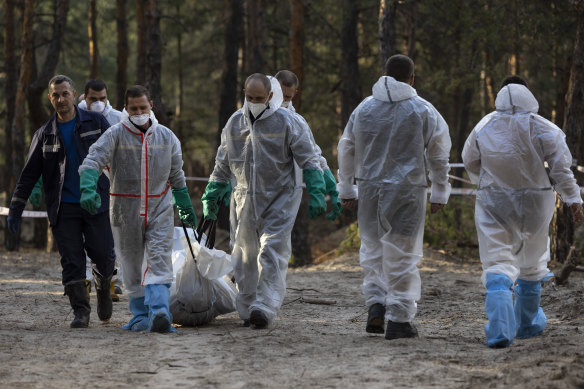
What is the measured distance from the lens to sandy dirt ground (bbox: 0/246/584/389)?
201 inches

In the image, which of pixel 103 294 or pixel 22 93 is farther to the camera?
pixel 22 93

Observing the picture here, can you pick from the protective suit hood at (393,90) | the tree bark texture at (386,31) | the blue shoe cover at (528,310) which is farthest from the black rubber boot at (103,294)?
the tree bark texture at (386,31)

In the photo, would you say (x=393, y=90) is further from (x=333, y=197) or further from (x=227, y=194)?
(x=227, y=194)

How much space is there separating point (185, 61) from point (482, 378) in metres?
28.9

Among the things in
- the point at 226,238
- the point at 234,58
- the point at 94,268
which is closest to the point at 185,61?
the point at 234,58

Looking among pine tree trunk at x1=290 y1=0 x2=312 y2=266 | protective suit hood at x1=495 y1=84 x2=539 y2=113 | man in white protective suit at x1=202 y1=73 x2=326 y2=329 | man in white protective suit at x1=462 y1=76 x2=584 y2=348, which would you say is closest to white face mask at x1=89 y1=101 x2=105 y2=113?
man in white protective suit at x1=202 y1=73 x2=326 y2=329

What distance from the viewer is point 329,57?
3031cm

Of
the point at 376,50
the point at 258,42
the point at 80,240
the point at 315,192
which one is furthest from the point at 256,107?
the point at 376,50

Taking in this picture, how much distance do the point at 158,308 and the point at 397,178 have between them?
2.16 meters

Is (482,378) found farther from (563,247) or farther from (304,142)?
(563,247)

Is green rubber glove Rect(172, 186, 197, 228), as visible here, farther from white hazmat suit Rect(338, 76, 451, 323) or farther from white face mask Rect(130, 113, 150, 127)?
white hazmat suit Rect(338, 76, 451, 323)

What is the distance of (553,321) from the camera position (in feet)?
27.1

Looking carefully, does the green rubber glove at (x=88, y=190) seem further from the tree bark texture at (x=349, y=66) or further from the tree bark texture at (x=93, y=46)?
the tree bark texture at (x=93, y=46)

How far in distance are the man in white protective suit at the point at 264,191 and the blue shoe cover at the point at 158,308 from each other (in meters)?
0.67
